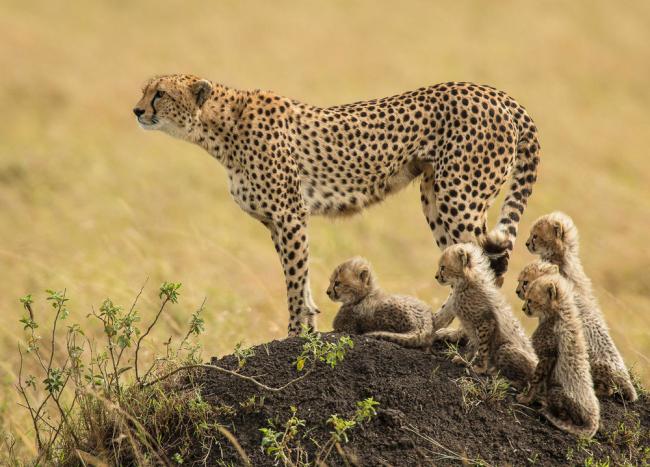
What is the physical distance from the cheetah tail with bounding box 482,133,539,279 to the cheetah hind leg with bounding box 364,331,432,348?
604mm

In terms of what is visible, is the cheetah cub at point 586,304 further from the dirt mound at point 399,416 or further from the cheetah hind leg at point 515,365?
the cheetah hind leg at point 515,365

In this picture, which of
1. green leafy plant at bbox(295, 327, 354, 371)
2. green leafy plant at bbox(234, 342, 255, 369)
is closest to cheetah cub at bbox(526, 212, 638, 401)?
green leafy plant at bbox(295, 327, 354, 371)

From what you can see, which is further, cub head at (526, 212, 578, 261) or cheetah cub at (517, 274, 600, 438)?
cub head at (526, 212, 578, 261)

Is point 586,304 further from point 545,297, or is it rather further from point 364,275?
point 364,275

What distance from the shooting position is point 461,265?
5203 millimetres

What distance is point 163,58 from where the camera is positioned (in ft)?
60.8

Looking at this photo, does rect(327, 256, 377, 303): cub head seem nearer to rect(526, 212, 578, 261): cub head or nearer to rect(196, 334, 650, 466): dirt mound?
rect(196, 334, 650, 466): dirt mound

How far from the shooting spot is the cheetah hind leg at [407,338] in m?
5.34

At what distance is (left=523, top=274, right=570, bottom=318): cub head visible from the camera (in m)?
4.76

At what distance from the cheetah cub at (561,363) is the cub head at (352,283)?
1.25 m

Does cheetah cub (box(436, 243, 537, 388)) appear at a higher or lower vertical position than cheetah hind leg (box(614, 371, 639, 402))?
higher

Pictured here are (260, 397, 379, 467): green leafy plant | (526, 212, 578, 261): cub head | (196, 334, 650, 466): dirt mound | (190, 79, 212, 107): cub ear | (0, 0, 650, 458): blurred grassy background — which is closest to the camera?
(260, 397, 379, 467): green leafy plant

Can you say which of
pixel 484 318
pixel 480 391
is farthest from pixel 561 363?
pixel 484 318

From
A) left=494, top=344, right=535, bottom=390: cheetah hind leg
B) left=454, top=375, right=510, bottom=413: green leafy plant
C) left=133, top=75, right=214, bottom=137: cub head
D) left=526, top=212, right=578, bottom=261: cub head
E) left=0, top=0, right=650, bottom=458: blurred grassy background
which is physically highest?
left=0, top=0, right=650, bottom=458: blurred grassy background
